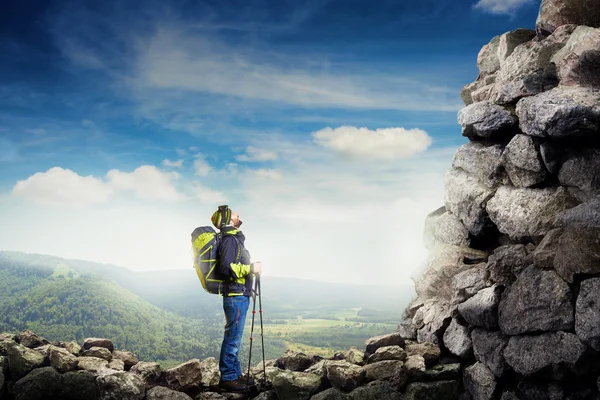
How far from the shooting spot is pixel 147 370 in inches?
445

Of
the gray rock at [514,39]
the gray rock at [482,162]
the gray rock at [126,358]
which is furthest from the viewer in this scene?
the gray rock at [514,39]

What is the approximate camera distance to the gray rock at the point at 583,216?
8.12 meters

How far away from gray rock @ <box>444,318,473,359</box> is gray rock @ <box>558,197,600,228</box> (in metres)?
3.64

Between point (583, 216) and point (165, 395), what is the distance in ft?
34.7

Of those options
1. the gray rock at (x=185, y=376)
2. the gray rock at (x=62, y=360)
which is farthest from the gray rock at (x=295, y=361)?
the gray rock at (x=62, y=360)

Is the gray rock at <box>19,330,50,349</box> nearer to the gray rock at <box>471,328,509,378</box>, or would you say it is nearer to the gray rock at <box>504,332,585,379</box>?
the gray rock at <box>471,328,509,378</box>

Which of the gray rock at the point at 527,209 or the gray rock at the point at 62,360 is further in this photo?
the gray rock at the point at 62,360

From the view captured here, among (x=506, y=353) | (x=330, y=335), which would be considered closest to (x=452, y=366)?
(x=506, y=353)

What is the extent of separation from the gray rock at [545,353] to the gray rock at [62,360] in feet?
36.4

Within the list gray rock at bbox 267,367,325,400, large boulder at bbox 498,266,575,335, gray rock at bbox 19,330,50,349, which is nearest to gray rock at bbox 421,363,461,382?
large boulder at bbox 498,266,575,335

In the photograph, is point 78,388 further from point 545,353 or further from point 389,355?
point 545,353

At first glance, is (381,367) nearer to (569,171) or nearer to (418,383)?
(418,383)

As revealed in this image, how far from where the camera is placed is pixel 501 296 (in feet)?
31.3

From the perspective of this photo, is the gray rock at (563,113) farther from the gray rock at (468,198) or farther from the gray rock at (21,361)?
the gray rock at (21,361)
